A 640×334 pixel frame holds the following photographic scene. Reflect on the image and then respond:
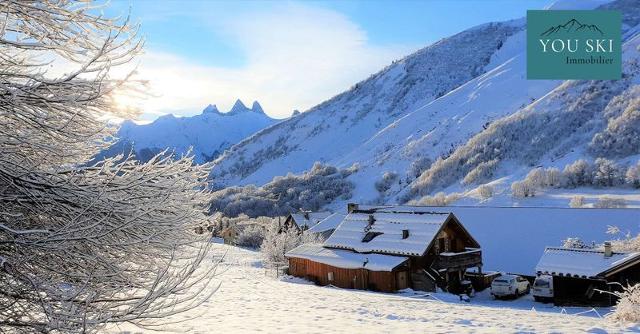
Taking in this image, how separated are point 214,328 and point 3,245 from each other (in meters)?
7.33

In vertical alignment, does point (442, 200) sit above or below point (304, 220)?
above

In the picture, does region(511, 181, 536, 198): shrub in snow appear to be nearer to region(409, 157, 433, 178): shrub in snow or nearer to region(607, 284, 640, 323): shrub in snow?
region(409, 157, 433, 178): shrub in snow

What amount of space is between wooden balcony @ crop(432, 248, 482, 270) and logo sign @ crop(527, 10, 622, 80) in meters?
41.8

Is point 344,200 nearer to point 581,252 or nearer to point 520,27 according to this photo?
point 581,252

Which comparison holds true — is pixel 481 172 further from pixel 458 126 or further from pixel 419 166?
pixel 458 126

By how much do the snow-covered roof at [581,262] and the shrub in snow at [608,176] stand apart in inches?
1128

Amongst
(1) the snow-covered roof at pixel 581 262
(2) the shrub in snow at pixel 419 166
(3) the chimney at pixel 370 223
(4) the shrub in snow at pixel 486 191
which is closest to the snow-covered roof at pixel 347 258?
(3) the chimney at pixel 370 223

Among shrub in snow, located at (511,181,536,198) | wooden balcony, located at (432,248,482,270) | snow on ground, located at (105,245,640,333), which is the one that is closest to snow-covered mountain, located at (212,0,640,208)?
shrub in snow, located at (511,181,536,198)

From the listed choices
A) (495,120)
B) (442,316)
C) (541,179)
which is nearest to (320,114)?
(495,120)

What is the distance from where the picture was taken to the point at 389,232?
33719mm

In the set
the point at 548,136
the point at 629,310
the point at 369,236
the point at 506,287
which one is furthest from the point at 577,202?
the point at 629,310

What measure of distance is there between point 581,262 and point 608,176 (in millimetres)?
30663

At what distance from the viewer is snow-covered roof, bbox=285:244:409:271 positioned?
3072 centimetres

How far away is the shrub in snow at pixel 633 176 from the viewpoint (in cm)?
5184
